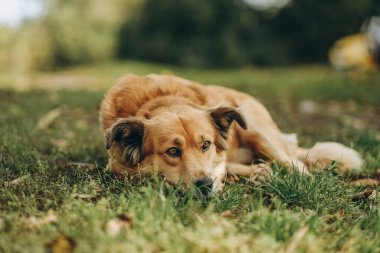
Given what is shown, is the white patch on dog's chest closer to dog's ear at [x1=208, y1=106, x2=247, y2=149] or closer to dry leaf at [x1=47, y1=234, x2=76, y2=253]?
dog's ear at [x1=208, y1=106, x2=247, y2=149]

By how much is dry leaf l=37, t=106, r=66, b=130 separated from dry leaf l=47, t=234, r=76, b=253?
3.83 metres

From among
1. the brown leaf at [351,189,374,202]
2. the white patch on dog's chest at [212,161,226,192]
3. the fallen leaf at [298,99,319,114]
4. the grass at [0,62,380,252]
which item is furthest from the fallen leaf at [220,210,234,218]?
the fallen leaf at [298,99,319,114]

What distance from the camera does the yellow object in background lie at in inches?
577

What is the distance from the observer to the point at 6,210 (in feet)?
8.84

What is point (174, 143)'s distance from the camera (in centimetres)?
336

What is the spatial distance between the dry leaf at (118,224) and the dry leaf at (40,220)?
33cm

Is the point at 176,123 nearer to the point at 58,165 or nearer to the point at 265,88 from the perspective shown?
the point at 58,165

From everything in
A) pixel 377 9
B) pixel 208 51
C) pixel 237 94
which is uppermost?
pixel 377 9

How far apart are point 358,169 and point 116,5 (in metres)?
20.3

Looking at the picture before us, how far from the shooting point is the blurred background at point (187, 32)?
2041 centimetres

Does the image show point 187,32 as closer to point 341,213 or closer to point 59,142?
point 59,142

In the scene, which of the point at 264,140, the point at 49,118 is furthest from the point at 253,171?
the point at 49,118

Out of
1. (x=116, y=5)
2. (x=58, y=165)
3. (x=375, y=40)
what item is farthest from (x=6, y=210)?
(x=116, y=5)

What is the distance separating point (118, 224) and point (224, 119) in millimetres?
1617
